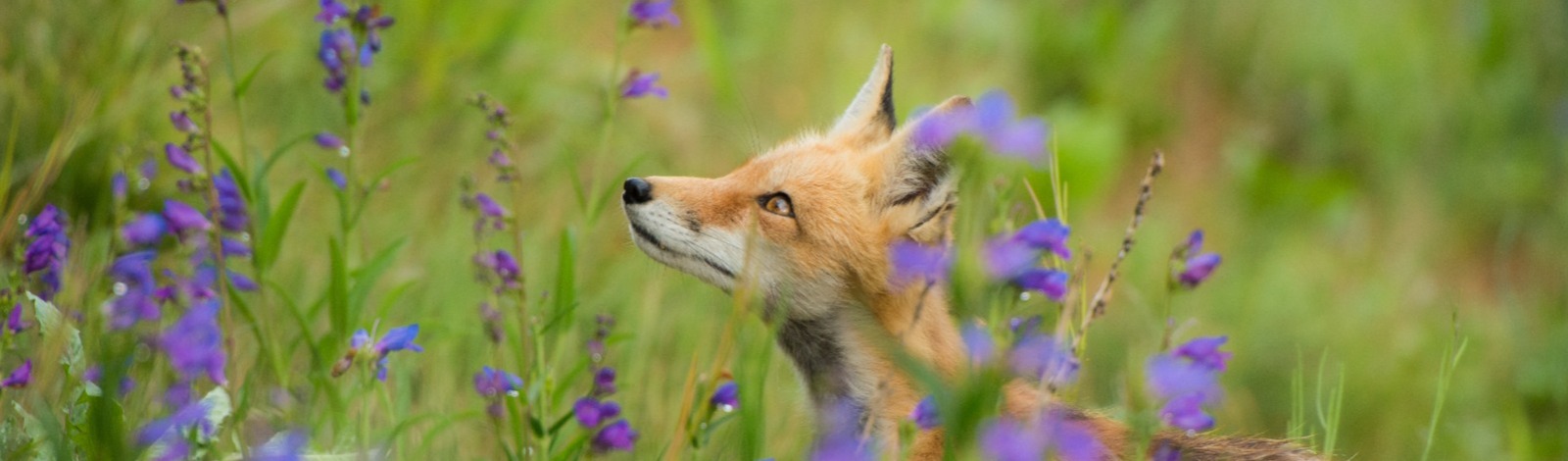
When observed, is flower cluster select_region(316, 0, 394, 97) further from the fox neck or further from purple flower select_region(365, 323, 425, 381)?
the fox neck

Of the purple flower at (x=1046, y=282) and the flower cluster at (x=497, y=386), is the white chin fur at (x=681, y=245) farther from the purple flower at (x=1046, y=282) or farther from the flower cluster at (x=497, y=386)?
the purple flower at (x=1046, y=282)

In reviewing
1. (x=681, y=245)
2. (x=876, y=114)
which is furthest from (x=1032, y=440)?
(x=876, y=114)

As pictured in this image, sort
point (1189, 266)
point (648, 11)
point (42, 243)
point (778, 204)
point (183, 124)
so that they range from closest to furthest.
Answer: point (1189, 266) → point (42, 243) → point (183, 124) → point (648, 11) → point (778, 204)

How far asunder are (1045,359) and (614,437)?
0.91 m

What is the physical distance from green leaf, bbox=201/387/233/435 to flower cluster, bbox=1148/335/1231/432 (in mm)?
1551

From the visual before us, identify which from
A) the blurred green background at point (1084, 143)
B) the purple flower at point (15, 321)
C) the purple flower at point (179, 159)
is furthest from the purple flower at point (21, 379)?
the blurred green background at point (1084, 143)

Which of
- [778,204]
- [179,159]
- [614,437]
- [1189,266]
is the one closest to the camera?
[1189,266]

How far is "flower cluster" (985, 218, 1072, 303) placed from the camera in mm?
2004

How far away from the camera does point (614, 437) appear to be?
2797mm

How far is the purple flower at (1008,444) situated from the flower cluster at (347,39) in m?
1.74

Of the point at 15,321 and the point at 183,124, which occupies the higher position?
the point at 183,124

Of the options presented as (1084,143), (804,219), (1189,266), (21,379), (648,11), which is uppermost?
(1084,143)

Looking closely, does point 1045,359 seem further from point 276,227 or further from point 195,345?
point 276,227

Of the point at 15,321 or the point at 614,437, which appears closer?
the point at 15,321
